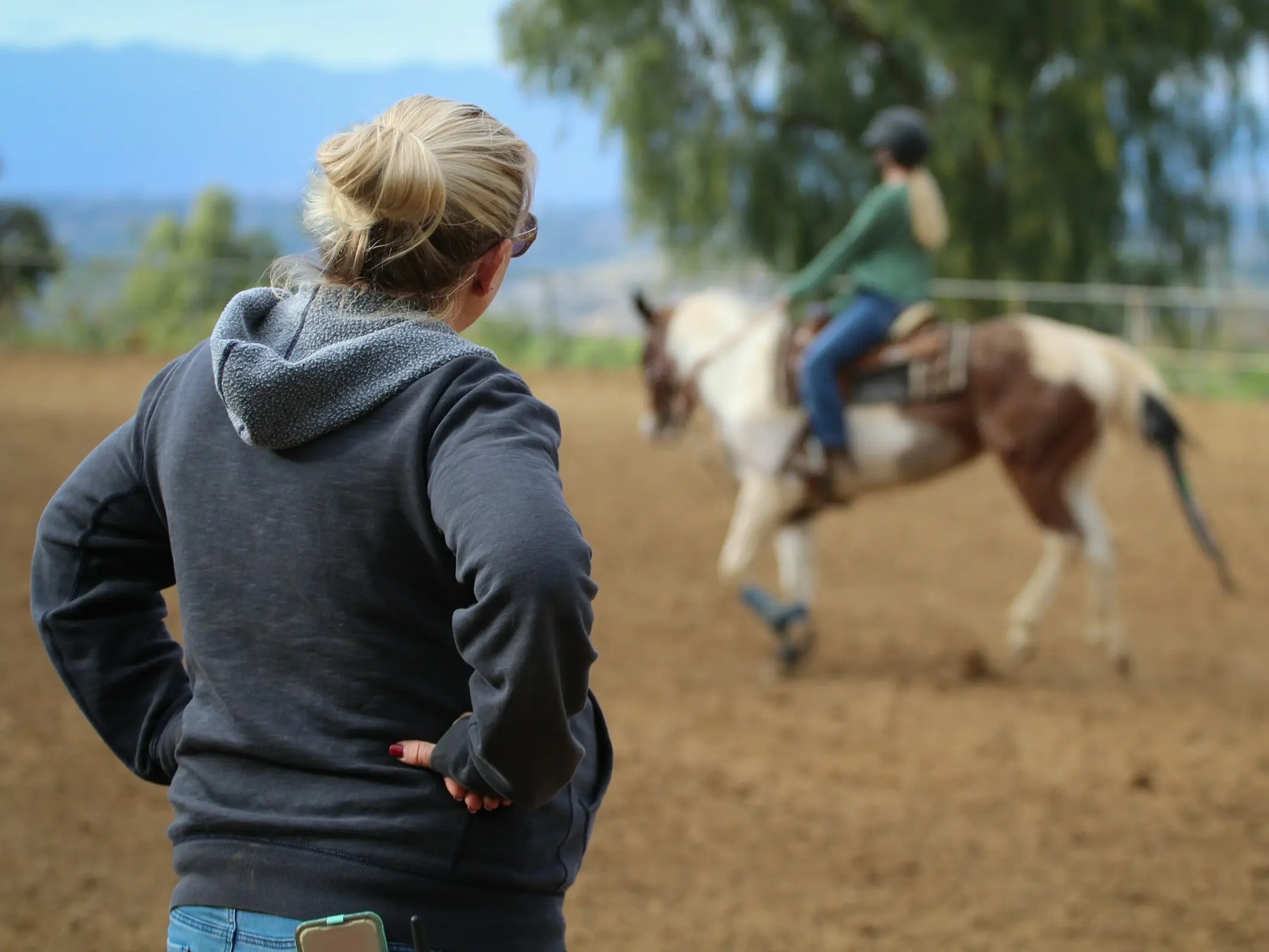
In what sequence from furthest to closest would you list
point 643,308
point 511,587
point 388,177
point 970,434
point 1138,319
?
point 1138,319 → point 643,308 → point 970,434 → point 388,177 → point 511,587

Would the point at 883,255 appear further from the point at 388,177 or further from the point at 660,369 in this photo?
the point at 388,177

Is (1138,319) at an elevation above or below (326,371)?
below

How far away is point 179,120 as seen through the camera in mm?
19156

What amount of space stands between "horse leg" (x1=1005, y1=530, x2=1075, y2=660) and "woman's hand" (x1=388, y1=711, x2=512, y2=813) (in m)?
5.38

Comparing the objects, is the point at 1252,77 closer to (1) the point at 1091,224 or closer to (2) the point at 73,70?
(1) the point at 1091,224

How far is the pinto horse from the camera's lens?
20.3ft

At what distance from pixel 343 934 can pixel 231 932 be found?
0.15 meters

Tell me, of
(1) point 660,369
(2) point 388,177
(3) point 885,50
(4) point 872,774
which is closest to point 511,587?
(2) point 388,177

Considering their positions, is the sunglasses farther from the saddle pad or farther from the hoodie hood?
the saddle pad

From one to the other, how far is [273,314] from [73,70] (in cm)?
1556

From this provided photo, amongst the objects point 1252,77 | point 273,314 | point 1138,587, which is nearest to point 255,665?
point 273,314

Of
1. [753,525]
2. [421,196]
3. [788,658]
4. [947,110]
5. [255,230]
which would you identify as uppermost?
[421,196]

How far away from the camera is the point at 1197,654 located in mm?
6711

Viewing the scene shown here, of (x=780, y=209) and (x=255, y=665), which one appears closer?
(x=255, y=665)
